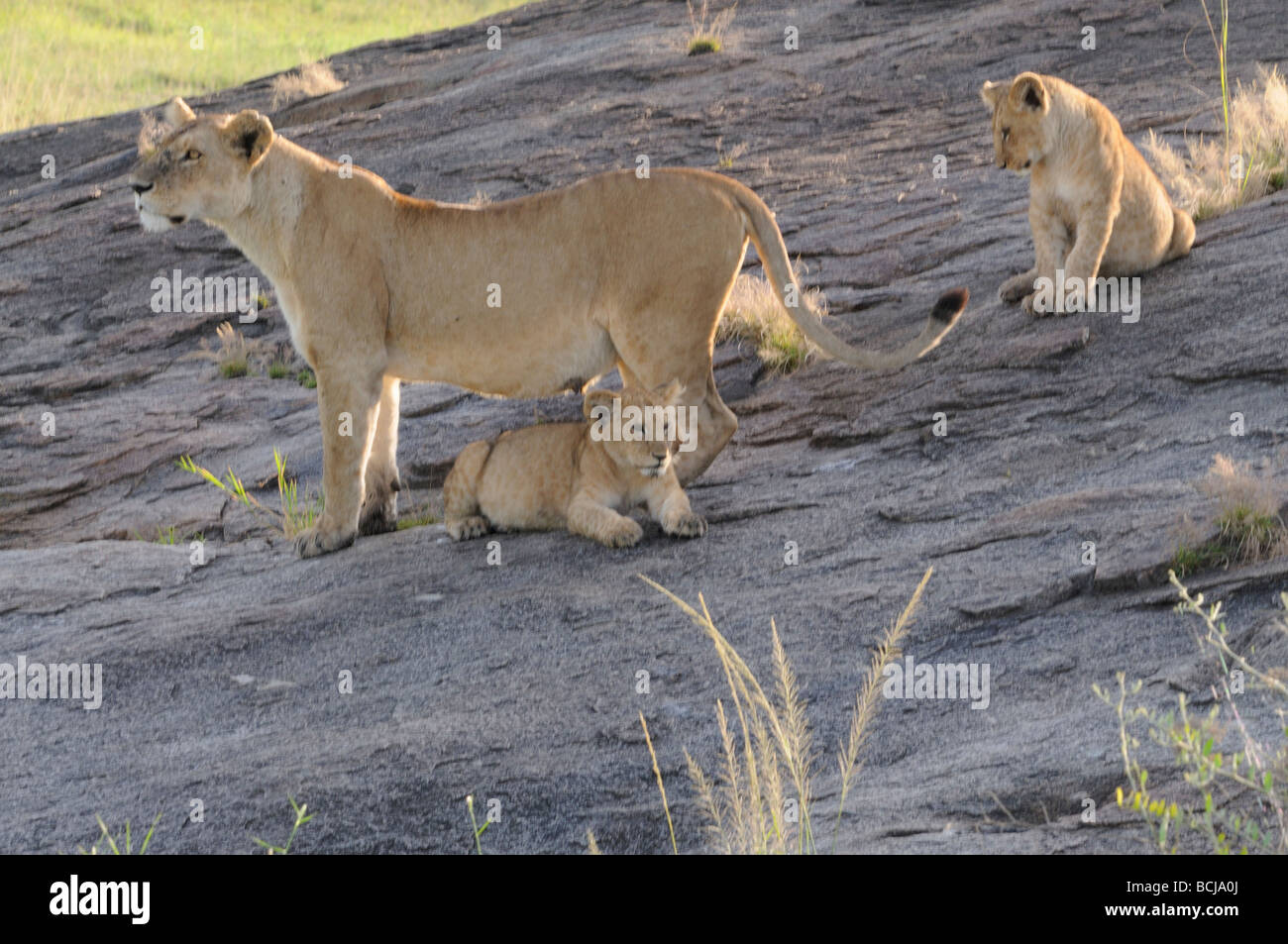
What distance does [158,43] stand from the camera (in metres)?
33.4

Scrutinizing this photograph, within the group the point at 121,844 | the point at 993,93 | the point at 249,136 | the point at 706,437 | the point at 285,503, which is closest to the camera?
the point at 121,844

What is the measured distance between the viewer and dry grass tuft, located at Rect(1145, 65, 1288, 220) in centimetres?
952

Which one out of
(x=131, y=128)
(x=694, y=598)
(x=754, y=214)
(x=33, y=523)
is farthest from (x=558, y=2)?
(x=694, y=598)

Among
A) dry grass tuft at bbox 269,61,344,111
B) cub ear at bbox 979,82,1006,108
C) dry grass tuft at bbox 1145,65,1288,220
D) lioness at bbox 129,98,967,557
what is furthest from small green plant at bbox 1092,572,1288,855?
dry grass tuft at bbox 269,61,344,111

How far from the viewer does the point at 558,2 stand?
21.7m

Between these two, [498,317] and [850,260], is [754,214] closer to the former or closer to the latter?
[498,317]

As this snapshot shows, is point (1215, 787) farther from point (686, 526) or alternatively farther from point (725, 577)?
point (686, 526)

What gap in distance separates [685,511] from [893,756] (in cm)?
222

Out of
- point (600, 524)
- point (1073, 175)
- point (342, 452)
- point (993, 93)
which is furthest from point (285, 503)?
point (1073, 175)

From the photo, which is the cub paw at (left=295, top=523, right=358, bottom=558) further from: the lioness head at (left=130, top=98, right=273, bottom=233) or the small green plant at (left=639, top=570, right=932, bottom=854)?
the small green plant at (left=639, top=570, right=932, bottom=854)

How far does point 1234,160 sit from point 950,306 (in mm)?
3748

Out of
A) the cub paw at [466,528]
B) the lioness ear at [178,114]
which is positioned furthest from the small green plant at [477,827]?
the lioness ear at [178,114]

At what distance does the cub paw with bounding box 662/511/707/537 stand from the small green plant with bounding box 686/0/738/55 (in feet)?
38.0

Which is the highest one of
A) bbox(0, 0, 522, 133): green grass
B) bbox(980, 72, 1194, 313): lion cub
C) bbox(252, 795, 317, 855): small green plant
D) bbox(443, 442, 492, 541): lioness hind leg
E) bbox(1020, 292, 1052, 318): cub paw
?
bbox(0, 0, 522, 133): green grass
